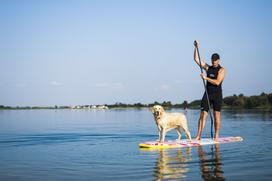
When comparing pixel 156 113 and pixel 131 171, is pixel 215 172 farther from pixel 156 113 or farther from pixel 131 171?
pixel 156 113

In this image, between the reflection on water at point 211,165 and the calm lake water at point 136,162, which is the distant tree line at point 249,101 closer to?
the calm lake water at point 136,162

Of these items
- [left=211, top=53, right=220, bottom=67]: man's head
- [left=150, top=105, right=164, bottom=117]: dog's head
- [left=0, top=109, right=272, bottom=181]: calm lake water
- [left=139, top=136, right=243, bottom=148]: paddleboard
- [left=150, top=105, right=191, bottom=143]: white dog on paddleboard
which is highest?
[left=211, top=53, right=220, bottom=67]: man's head

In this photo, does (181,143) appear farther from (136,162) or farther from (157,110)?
A: (136,162)

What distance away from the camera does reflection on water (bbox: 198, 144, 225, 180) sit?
7137mm

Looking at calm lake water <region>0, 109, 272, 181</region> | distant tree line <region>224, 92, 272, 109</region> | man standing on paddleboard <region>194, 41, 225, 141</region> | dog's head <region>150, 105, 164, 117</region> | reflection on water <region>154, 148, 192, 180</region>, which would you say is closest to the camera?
reflection on water <region>154, 148, 192, 180</region>

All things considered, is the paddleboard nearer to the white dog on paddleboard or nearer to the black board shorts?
the white dog on paddleboard

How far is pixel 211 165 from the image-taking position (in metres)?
8.26

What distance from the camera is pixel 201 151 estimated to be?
10.7 m

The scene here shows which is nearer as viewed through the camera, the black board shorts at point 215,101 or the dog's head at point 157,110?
the dog's head at point 157,110

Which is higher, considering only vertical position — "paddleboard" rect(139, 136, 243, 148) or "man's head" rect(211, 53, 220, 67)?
"man's head" rect(211, 53, 220, 67)

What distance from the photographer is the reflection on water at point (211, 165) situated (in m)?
7.14

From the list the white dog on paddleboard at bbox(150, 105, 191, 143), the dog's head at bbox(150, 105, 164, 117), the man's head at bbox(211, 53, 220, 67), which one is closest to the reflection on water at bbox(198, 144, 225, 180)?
the white dog on paddleboard at bbox(150, 105, 191, 143)

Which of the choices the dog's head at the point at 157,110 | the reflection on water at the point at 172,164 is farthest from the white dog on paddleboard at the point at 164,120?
the reflection on water at the point at 172,164

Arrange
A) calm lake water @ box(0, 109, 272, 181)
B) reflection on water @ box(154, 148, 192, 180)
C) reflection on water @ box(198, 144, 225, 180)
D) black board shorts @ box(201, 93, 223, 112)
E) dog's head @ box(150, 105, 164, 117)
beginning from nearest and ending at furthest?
1. reflection on water @ box(198, 144, 225, 180)
2. reflection on water @ box(154, 148, 192, 180)
3. calm lake water @ box(0, 109, 272, 181)
4. dog's head @ box(150, 105, 164, 117)
5. black board shorts @ box(201, 93, 223, 112)
